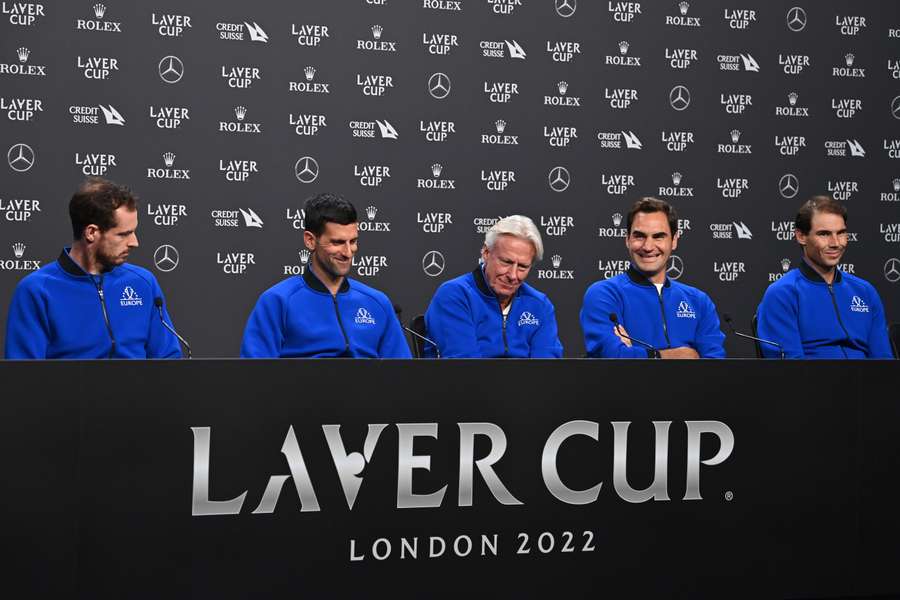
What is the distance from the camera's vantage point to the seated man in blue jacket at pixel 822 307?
3701mm

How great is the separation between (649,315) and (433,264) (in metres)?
1.78

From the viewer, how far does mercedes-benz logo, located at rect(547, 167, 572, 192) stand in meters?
5.30

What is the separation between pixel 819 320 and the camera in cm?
374

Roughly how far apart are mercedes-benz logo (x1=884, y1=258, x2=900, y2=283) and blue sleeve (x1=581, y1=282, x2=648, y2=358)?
109 inches

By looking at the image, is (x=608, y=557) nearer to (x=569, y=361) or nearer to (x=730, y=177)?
(x=569, y=361)

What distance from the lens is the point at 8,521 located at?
6.43ft

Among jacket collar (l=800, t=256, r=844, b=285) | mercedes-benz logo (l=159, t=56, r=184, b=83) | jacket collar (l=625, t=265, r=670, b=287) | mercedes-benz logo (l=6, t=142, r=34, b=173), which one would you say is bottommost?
jacket collar (l=625, t=265, r=670, b=287)

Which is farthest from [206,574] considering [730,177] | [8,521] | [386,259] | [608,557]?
[730,177]

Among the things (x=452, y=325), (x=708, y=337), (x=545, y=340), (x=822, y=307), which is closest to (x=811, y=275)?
(x=822, y=307)

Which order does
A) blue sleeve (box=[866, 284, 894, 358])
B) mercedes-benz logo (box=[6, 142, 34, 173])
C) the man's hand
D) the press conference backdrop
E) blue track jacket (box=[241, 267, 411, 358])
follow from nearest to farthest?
blue track jacket (box=[241, 267, 411, 358])
the man's hand
blue sleeve (box=[866, 284, 894, 358])
mercedes-benz logo (box=[6, 142, 34, 173])
the press conference backdrop

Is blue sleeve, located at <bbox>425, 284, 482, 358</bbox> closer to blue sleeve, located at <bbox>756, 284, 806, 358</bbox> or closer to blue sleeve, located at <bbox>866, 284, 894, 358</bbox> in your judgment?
blue sleeve, located at <bbox>756, 284, 806, 358</bbox>

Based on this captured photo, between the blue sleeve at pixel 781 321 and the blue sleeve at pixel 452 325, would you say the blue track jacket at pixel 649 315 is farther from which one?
the blue sleeve at pixel 452 325

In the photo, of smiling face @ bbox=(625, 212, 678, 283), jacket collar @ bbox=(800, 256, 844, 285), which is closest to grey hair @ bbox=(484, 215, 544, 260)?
smiling face @ bbox=(625, 212, 678, 283)

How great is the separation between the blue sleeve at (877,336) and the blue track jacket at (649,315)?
64cm
